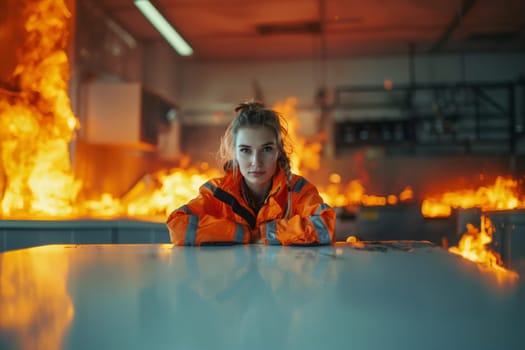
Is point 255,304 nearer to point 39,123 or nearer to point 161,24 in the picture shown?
point 39,123

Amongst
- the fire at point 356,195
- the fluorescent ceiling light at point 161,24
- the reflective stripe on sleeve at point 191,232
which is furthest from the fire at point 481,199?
the fluorescent ceiling light at point 161,24

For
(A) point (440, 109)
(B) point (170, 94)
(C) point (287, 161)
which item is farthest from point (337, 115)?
(C) point (287, 161)

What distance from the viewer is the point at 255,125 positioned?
4.74 ft

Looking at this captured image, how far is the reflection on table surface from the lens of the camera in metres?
0.43

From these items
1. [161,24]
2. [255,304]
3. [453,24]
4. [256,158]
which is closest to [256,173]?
[256,158]

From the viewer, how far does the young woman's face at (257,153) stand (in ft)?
4.58

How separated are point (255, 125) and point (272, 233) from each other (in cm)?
41

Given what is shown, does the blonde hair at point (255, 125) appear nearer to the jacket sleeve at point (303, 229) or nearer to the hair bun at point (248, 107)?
the hair bun at point (248, 107)

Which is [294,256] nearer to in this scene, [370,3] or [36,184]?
[36,184]

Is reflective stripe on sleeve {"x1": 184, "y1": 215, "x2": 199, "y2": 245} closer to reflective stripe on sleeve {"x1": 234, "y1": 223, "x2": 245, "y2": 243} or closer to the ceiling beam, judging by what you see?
reflective stripe on sleeve {"x1": 234, "y1": 223, "x2": 245, "y2": 243}

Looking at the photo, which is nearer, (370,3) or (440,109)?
(370,3)

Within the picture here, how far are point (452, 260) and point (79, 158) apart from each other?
3.45 m

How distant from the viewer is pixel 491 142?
558 centimetres

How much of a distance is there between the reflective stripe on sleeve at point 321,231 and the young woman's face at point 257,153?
28 cm
